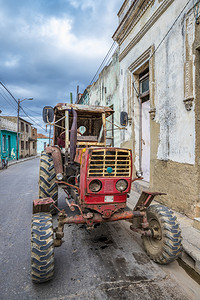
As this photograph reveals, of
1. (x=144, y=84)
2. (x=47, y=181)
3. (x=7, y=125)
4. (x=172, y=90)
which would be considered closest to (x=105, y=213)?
(x=47, y=181)

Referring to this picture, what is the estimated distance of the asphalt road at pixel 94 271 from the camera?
232 centimetres

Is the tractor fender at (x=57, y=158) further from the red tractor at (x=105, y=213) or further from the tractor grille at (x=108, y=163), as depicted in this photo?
the tractor grille at (x=108, y=163)

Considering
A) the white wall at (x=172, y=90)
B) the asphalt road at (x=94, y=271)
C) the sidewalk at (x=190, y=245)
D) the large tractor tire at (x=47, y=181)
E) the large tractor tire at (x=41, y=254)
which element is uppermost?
the white wall at (x=172, y=90)

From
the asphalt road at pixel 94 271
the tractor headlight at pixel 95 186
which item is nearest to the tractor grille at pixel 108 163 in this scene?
the tractor headlight at pixel 95 186

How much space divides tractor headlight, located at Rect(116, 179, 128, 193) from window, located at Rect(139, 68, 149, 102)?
4.78 metres

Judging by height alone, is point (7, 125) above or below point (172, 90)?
above

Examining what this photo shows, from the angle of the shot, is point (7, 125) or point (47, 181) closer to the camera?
point (47, 181)

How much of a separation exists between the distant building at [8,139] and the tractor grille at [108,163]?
850 inches

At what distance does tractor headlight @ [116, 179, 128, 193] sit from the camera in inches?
123

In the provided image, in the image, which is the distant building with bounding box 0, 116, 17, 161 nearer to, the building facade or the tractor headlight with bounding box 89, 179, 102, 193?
the building facade

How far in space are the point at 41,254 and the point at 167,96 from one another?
4.74 meters

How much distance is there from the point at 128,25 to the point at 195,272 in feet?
27.0

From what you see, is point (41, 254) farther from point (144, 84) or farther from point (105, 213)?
point (144, 84)

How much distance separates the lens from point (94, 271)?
2711 millimetres
